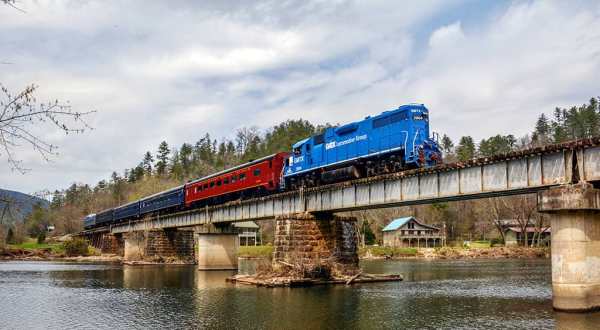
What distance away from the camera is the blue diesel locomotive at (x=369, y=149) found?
33.0 meters

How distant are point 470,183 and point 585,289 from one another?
7710 millimetres

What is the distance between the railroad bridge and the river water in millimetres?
2152

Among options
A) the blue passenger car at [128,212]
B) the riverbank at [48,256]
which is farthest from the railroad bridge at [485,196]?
the riverbank at [48,256]

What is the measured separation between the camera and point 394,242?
102 metres

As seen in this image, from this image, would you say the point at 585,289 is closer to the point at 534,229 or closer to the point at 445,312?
the point at 445,312

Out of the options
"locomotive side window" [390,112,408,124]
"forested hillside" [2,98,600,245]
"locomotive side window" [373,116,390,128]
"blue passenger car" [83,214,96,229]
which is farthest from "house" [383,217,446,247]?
"locomotive side window" [390,112,408,124]

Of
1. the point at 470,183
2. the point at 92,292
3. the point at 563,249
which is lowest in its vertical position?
the point at 92,292

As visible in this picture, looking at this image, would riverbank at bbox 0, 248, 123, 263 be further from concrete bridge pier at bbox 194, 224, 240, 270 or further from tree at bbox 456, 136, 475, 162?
tree at bbox 456, 136, 475, 162

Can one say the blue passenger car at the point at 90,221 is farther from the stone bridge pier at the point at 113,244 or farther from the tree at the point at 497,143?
the tree at the point at 497,143

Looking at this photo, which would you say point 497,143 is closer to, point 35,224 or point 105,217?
point 105,217

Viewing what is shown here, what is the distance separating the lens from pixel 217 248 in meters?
55.4

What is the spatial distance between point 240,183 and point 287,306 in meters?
24.7

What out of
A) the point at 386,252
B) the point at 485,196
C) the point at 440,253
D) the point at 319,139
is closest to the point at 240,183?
the point at 319,139

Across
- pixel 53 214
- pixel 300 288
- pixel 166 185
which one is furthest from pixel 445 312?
pixel 53 214
